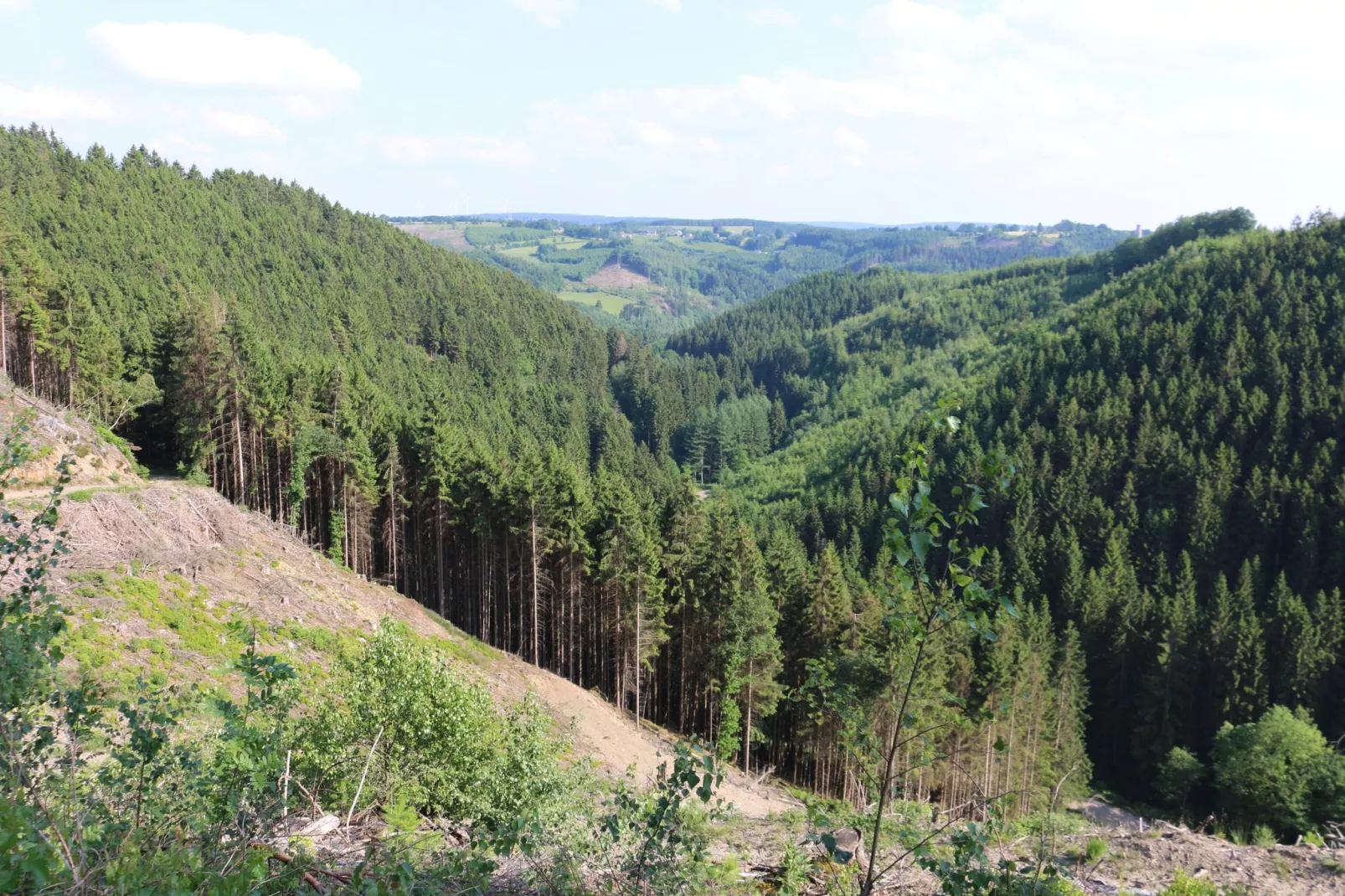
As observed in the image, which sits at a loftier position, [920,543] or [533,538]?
[920,543]

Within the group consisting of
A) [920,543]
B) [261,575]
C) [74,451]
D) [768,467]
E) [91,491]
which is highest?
[920,543]

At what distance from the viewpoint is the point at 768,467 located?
123 meters

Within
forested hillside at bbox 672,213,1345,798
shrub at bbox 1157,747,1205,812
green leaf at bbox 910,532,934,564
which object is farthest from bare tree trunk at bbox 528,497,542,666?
shrub at bbox 1157,747,1205,812

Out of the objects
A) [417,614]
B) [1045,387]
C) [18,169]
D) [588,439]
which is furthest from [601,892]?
[18,169]

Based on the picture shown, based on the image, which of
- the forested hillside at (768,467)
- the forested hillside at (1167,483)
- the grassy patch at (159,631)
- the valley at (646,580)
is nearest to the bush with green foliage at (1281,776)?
the valley at (646,580)

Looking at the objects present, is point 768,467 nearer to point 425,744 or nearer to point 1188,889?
point 425,744

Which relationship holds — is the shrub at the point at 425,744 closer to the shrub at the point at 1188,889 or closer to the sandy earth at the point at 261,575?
the sandy earth at the point at 261,575

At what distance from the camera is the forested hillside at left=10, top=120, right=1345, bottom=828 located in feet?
128

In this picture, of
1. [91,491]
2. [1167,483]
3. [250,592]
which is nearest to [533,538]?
[250,592]

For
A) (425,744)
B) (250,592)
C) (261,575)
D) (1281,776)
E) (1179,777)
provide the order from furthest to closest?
(1179,777) → (1281,776) → (261,575) → (250,592) → (425,744)

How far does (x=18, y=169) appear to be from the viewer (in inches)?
4345

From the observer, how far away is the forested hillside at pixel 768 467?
39062mm

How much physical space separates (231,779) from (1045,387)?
345 feet

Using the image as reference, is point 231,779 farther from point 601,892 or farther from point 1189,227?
point 1189,227
